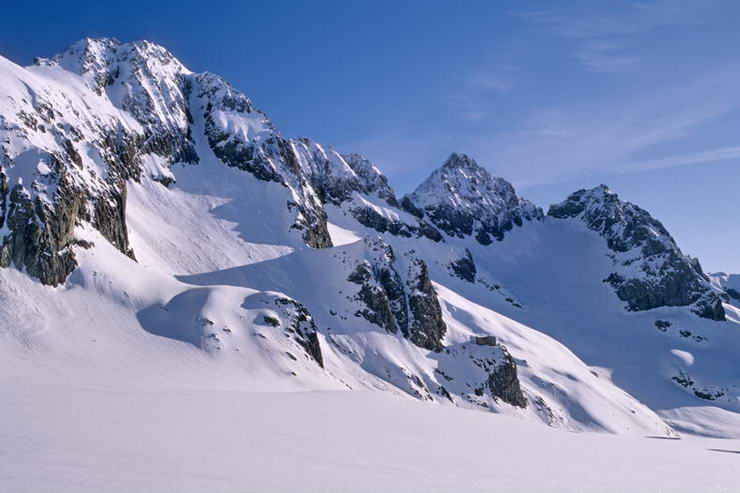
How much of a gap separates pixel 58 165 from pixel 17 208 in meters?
7.81

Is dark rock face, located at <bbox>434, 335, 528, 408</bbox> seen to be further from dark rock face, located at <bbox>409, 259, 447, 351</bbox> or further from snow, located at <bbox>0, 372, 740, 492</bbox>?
snow, located at <bbox>0, 372, 740, 492</bbox>

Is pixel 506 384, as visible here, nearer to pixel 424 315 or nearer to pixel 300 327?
pixel 424 315

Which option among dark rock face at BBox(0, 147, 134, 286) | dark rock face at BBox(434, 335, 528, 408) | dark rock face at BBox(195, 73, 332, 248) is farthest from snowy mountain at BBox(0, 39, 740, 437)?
dark rock face at BBox(195, 73, 332, 248)

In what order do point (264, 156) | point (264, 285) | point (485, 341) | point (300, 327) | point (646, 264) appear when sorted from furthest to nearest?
point (646, 264), point (264, 156), point (485, 341), point (264, 285), point (300, 327)

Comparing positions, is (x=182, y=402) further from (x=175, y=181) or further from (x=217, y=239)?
(x=175, y=181)

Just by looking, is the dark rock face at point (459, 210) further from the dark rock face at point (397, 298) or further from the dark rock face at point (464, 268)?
the dark rock face at point (397, 298)

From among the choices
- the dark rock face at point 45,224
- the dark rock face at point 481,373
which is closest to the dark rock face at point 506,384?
the dark rock face at point 481,373

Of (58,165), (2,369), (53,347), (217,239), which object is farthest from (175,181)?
(2,369)

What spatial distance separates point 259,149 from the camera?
339 feet

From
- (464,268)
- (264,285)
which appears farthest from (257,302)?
(464,268)

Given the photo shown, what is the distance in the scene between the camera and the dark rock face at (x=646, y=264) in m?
149

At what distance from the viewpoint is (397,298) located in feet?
268

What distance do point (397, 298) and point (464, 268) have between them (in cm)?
6808

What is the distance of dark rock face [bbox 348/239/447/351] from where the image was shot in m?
76.7
